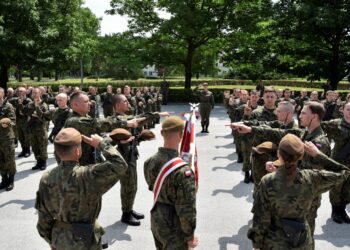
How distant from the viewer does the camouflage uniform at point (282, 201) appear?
11.2 feet

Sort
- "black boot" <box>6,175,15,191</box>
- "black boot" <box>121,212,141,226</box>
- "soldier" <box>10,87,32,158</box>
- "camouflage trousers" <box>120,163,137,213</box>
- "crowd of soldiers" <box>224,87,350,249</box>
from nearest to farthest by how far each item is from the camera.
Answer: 1. "crowd of soldiers" <box>224,87,350,249</box>
2. "camouflage trousers" <box>120,163,137,213</box>
3. "black boot" <box>121,212,141,226</box>
4. "black boot" <box>6,175,15,191</box>
5. "soldier" <box>10,87,32,158</box>

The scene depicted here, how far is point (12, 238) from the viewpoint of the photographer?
6.01m

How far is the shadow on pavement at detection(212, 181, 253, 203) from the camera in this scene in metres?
8.09

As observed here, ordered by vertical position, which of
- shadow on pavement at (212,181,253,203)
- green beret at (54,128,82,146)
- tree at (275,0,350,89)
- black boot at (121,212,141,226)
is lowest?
shadow on pavement at (212,181,253,203)

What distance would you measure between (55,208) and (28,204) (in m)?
4.52

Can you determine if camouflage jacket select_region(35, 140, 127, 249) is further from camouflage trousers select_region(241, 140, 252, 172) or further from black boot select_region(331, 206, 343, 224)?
camouflage trousers select_region(241, 140, 252, 172)

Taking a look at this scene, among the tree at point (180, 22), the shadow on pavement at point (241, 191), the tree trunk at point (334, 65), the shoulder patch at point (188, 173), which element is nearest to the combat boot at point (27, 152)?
the shadow on pavement at point (241, 191)

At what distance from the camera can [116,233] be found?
Result: 6176mm

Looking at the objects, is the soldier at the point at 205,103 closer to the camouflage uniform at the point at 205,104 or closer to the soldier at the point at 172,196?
the camouflage uniform at the point at 205,104

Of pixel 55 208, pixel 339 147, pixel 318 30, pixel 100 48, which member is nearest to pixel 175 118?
pixel 55 208

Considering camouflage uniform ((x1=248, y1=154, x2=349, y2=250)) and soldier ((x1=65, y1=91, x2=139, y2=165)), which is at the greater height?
soldier ((x1=65, y1=91, x2=139, y2=165))

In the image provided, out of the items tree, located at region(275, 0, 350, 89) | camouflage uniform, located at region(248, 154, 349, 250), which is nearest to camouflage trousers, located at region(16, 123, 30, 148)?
camouflage uniform, located at region(248, 154, 349, 250)

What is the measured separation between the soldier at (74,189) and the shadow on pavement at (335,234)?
13.4 feet

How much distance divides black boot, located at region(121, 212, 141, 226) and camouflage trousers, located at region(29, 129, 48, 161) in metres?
4.31
